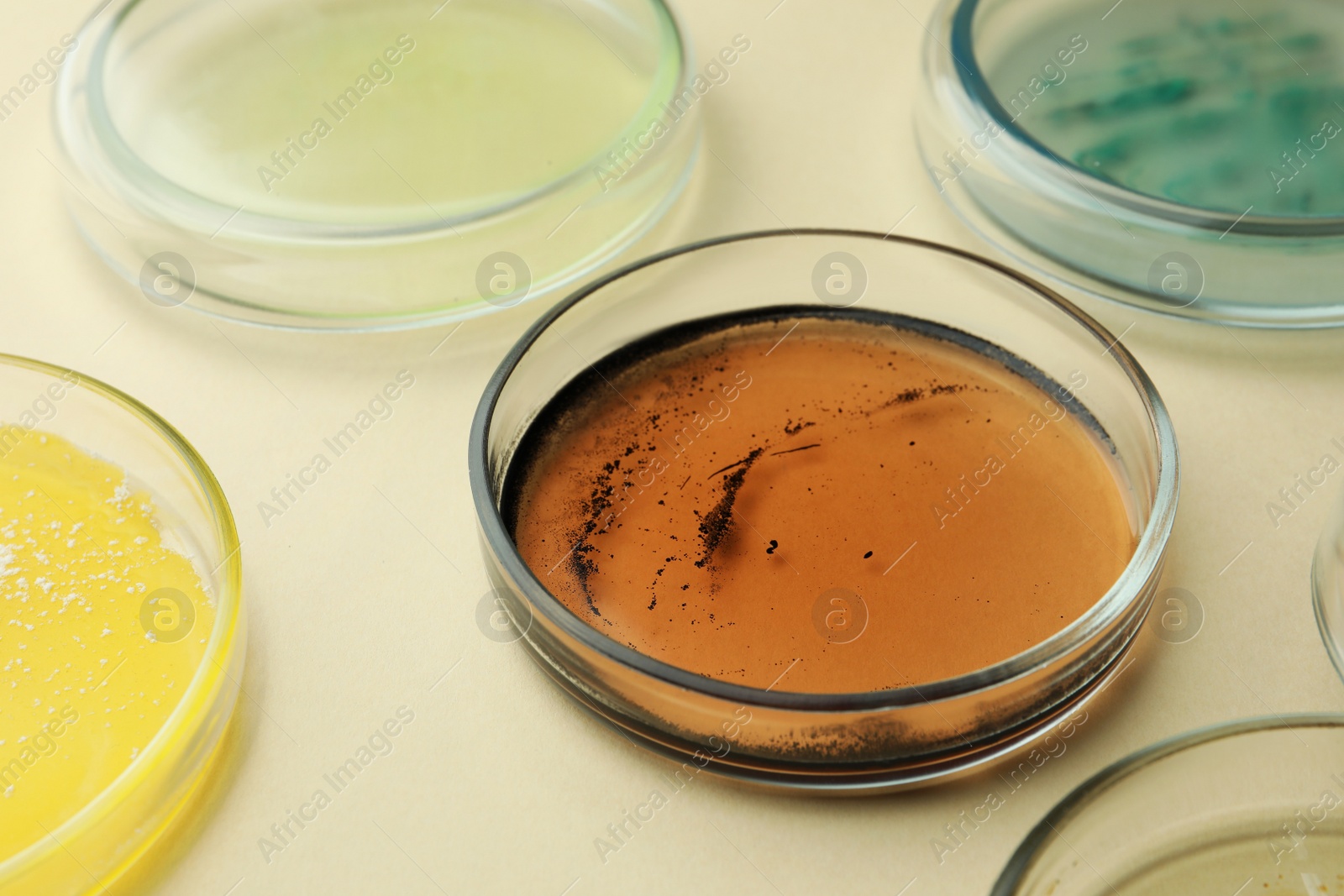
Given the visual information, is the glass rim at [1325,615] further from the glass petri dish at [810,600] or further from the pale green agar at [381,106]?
the pale green agar at [381,106]

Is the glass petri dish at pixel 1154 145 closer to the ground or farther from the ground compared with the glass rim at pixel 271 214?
closer to the ground

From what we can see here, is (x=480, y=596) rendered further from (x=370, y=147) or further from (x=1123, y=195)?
(x=1123, y=195)

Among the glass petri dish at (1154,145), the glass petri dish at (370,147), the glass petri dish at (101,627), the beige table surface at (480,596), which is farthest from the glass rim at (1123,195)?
the glass petri dish at (101,627)

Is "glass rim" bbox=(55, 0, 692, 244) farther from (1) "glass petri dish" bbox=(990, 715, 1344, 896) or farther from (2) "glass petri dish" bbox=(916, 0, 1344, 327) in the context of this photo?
(1) "glass petri dish" bbox=(990, 715, 1344, 896)

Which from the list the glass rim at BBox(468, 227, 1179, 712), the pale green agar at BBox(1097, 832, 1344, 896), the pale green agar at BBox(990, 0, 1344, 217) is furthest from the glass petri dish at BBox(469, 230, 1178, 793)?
the pale green agar at BBox(990, 0, 1344, 217)

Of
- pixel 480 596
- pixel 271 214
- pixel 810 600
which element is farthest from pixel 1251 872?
pixel 271 214

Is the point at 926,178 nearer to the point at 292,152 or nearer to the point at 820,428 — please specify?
the point at 820,428
